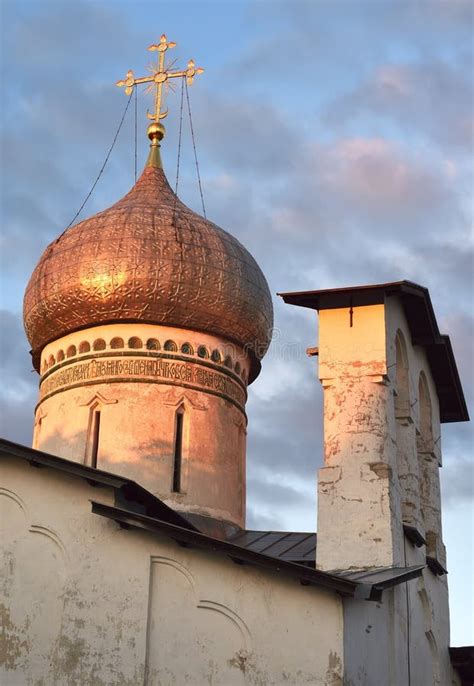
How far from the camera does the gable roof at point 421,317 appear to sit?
45.0 ft

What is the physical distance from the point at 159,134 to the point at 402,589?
340 inches

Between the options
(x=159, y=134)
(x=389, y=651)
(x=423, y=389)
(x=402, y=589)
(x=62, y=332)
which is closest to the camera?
(x=389, y=651)

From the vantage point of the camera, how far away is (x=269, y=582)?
37.8 feet

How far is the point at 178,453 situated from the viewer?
53.6ft

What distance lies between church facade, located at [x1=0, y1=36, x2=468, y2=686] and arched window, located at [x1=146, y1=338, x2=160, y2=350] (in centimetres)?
5

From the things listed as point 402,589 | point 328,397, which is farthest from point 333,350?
point 402,589

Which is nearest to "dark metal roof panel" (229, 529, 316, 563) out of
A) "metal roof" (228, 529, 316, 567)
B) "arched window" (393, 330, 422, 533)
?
"metal roof" (228, 529, 316, 567)

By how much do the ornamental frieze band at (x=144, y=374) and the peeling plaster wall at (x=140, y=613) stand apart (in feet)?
14.9

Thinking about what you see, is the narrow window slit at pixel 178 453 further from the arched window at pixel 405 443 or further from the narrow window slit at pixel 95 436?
the arched window at pixel 405 443

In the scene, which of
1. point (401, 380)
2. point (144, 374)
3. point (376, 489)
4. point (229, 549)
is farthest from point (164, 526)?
point (144, 374)

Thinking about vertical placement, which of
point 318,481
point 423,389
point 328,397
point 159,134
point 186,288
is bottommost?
point 318,481

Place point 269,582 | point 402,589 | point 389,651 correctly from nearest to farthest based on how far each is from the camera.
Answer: point 269,582
point 389,651
point 402,589

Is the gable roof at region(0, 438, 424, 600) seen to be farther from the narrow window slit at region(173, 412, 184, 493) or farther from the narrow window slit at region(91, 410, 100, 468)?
the narrow window slit at region(91, 410, 100, 468)

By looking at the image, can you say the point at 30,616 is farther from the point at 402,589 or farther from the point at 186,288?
the point at 186,288
